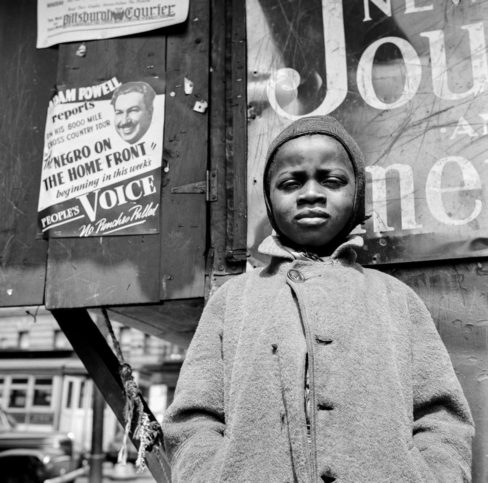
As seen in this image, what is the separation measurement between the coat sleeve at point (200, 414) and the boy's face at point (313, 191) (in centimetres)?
40

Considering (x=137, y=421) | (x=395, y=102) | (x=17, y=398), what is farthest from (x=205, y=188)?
(x=17, y=398)

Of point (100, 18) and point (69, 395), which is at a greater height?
point (69, 395)

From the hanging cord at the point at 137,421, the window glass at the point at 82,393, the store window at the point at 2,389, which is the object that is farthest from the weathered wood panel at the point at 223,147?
the store window at the point at 2,389

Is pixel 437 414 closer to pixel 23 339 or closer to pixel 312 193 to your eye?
pixel 312 193

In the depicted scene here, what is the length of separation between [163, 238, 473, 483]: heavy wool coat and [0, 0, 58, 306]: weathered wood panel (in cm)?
154

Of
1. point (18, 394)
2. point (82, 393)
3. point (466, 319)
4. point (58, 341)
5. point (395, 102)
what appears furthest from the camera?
point (58, 341)

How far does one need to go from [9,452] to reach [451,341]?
9.45 meters

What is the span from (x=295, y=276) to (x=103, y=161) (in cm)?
159

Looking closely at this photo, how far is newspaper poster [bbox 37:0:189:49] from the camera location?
3.13 meters

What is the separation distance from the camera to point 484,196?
7.72 feet

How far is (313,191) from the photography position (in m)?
1.88

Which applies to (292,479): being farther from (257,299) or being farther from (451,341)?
(451,341)

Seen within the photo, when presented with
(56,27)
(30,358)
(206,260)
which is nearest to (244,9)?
(56,27)

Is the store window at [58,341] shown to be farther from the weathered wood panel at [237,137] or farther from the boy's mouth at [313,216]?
the boy's mouth at [313,216]
